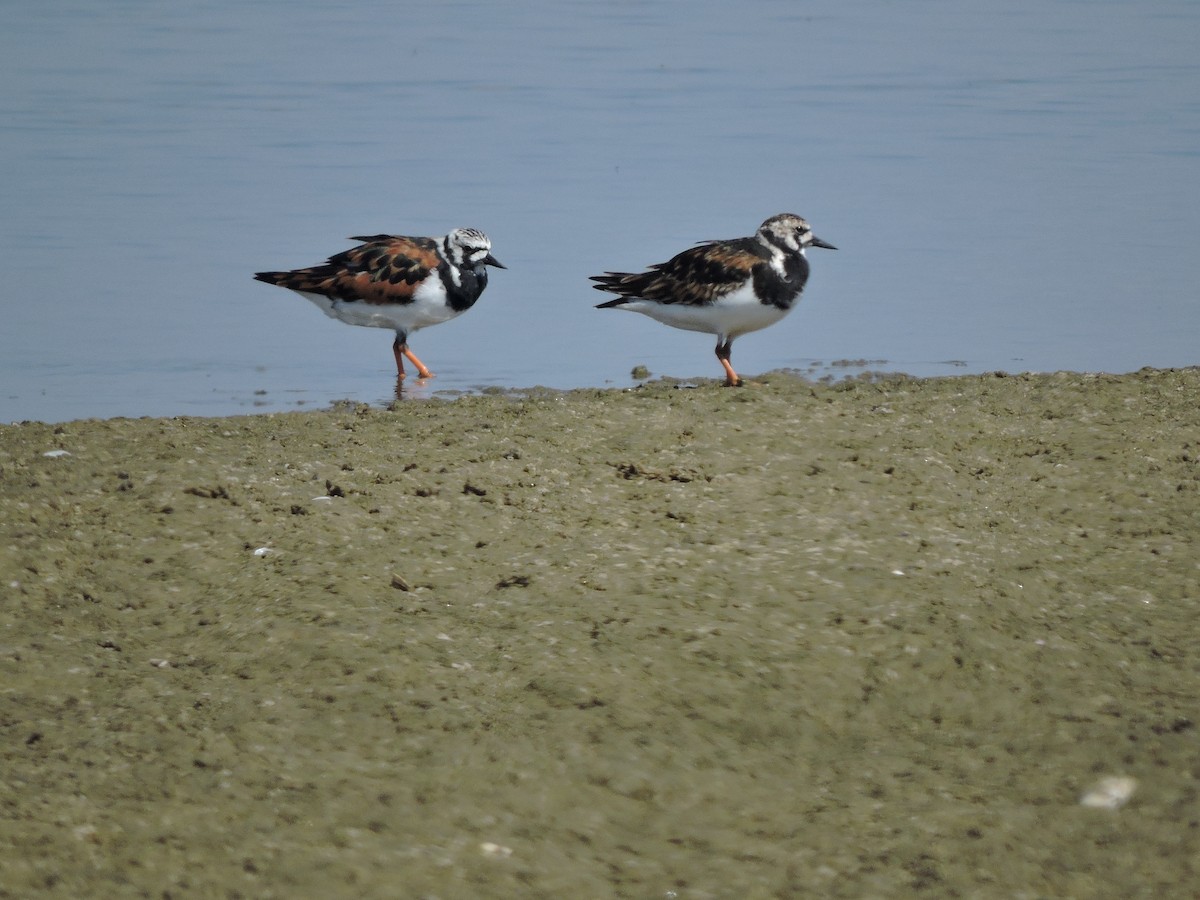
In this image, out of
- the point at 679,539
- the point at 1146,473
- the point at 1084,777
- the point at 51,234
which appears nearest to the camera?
the point at 1084,777

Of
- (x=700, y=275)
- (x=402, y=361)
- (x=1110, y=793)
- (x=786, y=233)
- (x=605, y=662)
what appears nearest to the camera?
(x=1110, y=793)

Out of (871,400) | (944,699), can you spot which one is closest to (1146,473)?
(871,400)

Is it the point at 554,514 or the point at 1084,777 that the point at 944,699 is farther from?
the point at 554,514

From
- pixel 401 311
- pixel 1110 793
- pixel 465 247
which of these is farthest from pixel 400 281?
pixel 1110 793

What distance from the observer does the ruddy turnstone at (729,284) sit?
8.90 meters

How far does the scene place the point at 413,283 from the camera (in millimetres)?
10133

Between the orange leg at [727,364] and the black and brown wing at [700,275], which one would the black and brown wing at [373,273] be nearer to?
the black and brown wing at [700,275]

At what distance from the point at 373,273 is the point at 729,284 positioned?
263cm

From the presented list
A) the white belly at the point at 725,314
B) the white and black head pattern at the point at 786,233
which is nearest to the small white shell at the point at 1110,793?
the white belly at the point at 725,314

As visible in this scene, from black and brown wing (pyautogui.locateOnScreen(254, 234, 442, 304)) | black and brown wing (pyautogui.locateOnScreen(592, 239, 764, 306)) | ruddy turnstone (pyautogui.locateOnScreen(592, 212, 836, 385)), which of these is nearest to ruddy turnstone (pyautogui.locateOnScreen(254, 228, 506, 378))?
black and brown wing (pyautogui.locateOnScreen(254, 234, 442, 304))

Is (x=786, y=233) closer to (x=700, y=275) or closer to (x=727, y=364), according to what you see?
(x=700, y=275)

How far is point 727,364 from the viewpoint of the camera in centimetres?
893

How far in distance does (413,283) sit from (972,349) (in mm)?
3715

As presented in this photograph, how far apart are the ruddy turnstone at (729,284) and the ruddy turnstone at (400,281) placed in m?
1.33
